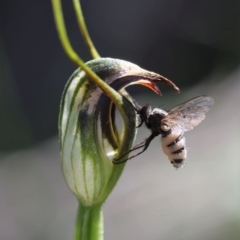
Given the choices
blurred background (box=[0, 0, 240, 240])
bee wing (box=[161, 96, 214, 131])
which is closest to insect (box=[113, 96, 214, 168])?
bee wing (box=[161, 96, 214, 131])

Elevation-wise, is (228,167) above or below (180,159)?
below

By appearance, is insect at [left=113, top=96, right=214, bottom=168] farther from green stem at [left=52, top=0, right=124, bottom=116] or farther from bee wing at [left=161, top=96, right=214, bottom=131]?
green stem at [left=52, top=0, right=124, bottom=116]

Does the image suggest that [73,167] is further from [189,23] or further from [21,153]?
[189,23]

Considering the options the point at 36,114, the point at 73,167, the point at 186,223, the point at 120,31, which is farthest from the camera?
the point at 120,31

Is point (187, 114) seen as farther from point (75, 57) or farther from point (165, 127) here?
point (75, 57)

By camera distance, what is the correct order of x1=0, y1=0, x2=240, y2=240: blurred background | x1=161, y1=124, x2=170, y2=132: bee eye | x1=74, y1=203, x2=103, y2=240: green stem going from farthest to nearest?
1. x1=0, y1=0, x2=240, y2=240: blurred background
2. x1=161, y1=124, x2=170, y2=132: bee eye
3. x1=74, y1=203, x2=103, y2=240: green stem

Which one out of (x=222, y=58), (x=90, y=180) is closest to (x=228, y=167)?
(x=222, y=58)
